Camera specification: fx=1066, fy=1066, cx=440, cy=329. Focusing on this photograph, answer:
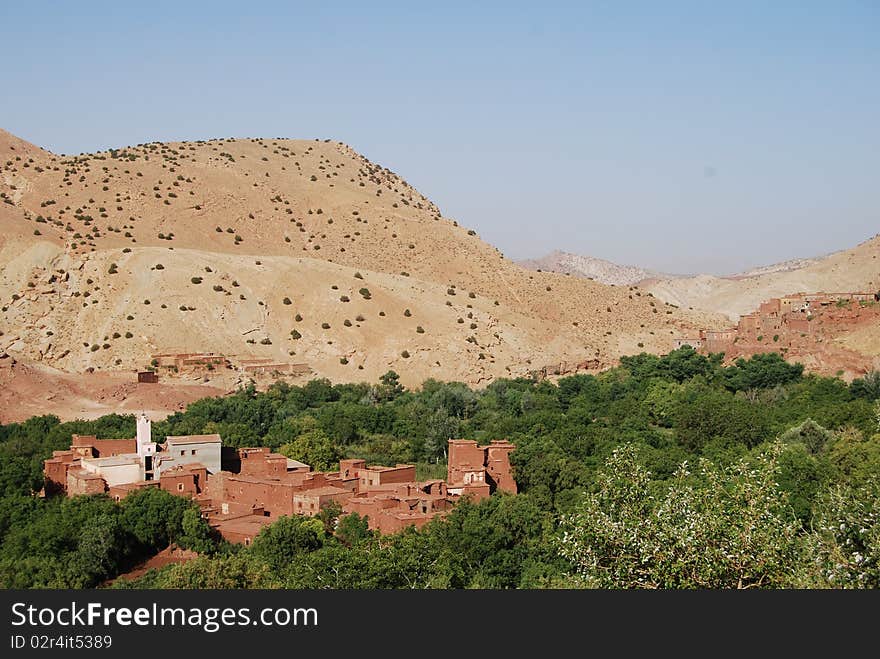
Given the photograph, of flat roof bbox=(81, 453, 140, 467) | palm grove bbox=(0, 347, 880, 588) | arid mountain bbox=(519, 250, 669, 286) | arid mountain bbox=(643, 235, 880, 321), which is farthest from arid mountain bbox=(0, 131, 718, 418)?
arid mountain bbox=(519, 250, 669, 286)

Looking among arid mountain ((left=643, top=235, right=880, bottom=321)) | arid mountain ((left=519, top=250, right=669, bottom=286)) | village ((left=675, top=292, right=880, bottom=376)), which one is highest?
arid mountain ((left=519, top=250, right=669, bottom=286))

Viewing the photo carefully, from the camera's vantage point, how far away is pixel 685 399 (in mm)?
39344

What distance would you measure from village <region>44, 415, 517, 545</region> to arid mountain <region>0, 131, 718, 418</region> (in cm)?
1612

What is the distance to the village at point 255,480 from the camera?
2386 centimetres

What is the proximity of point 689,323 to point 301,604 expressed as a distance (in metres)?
51.9

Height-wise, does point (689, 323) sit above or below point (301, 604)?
above

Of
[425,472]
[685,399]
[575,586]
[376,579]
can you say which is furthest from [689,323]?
[575,586]

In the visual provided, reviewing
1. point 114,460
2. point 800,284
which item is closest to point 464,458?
point 114,460

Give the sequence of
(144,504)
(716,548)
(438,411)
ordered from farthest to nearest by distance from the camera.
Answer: (438,411) → (144,504) → (716,548)

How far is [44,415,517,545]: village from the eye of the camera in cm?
2386

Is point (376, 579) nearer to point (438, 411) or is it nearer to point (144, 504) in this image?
point (144, 504)

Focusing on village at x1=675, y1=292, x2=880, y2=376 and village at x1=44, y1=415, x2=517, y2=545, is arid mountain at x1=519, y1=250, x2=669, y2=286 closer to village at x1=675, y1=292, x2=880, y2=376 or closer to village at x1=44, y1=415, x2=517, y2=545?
village at x1=675, y1=292, x2=880, y2=376

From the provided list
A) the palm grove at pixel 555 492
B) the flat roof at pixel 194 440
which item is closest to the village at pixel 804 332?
the palm grove at pixel 555 492

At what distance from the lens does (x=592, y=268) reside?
14400 centimetres
